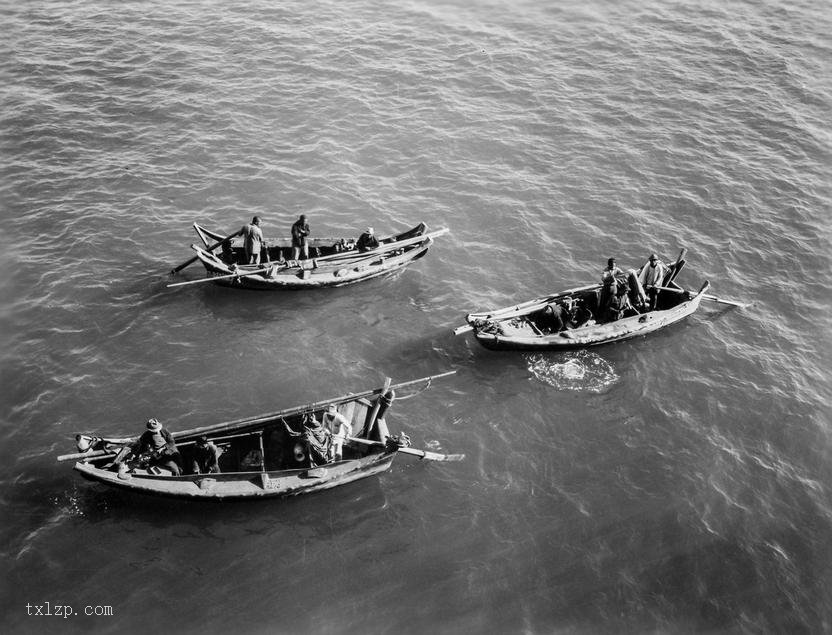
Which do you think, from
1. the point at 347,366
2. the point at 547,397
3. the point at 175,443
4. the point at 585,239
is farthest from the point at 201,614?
the point at 585,239

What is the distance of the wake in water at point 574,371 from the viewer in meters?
21.3

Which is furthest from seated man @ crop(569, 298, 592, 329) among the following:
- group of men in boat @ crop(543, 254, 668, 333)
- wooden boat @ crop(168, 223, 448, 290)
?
wooden boat @ crop(168, 223, 448, 290)

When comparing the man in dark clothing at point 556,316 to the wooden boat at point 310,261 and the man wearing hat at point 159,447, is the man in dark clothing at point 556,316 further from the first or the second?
the man wearing hat at point 159,447

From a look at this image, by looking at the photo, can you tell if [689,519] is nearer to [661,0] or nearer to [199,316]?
[199,316]

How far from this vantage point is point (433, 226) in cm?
2780

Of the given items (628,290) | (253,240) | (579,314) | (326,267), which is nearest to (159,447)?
(253,240)

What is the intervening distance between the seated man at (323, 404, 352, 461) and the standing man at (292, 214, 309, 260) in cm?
802

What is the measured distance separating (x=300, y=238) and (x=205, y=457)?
9.60m

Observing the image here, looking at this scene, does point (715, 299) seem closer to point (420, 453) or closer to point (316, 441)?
point (420, 453)

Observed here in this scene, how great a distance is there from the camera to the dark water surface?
1597 centimetres

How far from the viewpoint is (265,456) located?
17938 mm

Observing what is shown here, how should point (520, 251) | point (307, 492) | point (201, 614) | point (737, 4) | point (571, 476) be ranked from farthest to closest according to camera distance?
point (737, 4) → point (520, 251) → point (571, 476) → point (307, 492) → point (201, 614)

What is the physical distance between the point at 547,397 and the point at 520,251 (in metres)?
7.91

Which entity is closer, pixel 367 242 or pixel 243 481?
pixel 243 481
